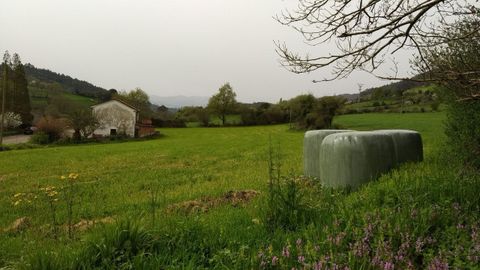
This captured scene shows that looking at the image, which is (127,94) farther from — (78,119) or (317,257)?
(317,257)

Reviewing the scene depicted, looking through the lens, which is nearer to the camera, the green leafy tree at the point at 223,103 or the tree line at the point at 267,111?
the tree line at the point at 267,111

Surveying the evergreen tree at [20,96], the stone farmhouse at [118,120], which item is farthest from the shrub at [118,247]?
the evergreen tree at [20,96]

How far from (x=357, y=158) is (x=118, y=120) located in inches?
2557

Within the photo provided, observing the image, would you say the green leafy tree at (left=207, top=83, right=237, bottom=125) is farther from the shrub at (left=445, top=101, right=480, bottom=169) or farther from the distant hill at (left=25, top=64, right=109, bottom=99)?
the shrub at (left=445, top=101, right=480, bottom=169)

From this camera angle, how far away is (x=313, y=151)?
11.4 metres

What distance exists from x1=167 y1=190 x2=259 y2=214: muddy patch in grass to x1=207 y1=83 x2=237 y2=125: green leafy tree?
87.8m

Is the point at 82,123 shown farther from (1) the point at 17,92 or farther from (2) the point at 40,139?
(1) the point at 17,92

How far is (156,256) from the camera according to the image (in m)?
4.09

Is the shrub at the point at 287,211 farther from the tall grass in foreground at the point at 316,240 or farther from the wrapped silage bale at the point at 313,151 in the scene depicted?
the wrapped silage bale at the point at 313,151

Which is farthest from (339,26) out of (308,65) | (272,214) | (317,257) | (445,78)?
(317,257)

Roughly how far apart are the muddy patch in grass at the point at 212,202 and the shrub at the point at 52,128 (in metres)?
54.2

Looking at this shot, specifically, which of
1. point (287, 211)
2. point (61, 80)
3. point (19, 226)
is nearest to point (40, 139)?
point (19, 226)

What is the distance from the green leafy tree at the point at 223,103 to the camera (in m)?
99.3

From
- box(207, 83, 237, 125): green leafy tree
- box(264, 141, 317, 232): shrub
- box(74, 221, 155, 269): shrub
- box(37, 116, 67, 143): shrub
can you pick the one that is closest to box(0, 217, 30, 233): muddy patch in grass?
box(74, 221, 155, 269): shrub
